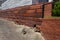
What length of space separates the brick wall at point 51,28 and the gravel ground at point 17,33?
15.4 inches

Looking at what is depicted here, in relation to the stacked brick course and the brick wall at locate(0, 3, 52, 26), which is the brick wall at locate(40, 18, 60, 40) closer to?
the stacked brick course

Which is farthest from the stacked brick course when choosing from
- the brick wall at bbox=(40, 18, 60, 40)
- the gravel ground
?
the gravel ground

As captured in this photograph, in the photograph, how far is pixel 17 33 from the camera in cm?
1241

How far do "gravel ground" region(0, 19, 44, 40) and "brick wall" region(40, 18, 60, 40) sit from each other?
39 cm

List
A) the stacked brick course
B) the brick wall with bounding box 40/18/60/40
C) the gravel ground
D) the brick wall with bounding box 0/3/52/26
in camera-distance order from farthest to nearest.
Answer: the brick wall with bounding box 0/3/52/26
the gravel ground
the stacked brick course
the brick wall with bounding box 40/18/60/40

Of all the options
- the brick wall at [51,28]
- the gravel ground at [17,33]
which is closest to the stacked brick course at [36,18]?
the brick wall at [51,28]

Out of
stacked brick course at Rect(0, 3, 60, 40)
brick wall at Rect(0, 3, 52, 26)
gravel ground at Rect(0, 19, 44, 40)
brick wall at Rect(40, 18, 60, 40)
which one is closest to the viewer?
brick wall at Rect(40, 18, 60, 40)

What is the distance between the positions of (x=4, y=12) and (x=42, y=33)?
6.15m

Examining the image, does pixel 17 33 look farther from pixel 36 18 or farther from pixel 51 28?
pixel 51 28

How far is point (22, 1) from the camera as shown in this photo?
61.5 ft

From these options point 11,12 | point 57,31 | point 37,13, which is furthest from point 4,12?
point 57,31

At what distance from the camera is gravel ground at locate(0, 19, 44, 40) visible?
37.4 feet

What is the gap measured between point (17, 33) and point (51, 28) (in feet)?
8.44

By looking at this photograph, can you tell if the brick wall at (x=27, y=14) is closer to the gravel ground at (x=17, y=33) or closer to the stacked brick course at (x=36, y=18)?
the stacked brick course at (x=36, y=18)
